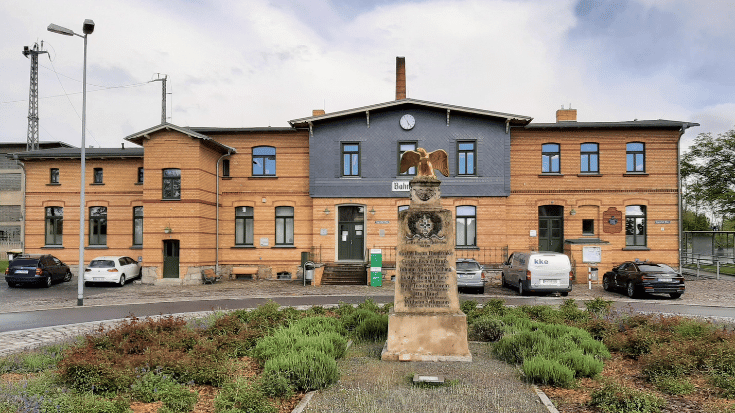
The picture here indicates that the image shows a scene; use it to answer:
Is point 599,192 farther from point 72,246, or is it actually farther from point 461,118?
point 72,246

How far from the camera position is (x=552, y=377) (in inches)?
264

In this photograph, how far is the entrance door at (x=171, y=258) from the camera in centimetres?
2247

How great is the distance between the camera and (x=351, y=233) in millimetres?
24125

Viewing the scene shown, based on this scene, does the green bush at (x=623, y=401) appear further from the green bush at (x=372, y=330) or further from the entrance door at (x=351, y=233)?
the entrance door at (x=351, y=233)

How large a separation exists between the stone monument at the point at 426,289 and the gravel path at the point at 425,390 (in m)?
0.27

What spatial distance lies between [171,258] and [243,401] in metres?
18.9

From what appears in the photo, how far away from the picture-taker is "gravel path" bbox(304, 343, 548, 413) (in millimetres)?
5770

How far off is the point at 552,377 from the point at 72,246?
87.6ft

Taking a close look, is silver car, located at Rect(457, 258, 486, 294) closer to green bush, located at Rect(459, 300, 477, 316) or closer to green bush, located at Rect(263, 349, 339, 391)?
green bush, located at Rect(459, 300, 477, 316)

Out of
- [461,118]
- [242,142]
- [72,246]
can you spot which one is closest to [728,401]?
[461,118]

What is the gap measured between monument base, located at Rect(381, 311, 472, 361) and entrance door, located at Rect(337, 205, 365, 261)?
628 inches

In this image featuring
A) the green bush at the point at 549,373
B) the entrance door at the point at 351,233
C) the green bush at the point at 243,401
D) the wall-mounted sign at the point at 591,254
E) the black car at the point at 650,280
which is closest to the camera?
the green bush at the point at 243,401

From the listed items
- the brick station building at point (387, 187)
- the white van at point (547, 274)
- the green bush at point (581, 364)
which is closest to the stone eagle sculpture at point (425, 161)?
the green bush at point (581, 364)

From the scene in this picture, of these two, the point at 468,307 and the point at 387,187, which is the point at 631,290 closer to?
the point at 468,307
